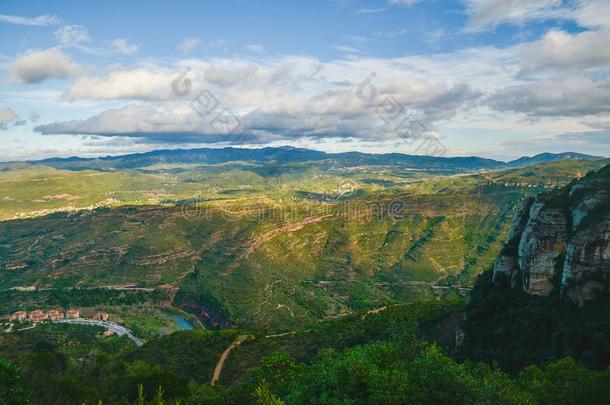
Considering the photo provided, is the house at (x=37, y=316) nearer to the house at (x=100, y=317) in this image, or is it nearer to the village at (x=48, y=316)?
the village at (x=48, y=316)

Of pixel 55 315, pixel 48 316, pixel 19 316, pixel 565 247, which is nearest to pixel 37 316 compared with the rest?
pixel 48 316

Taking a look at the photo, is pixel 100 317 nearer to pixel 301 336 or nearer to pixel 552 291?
pixel 301 336

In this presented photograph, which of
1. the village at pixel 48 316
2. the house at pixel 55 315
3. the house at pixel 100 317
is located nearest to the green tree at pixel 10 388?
the village at pixel 48 316

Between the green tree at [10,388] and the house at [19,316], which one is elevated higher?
the green tree at [10,388]

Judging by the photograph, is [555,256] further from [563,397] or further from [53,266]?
[53,266]

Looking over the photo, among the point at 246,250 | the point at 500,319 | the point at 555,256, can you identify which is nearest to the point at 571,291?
the point at 555,256

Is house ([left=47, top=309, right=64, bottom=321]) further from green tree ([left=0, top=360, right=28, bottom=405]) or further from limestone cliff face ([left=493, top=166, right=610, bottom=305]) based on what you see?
limestone cliff face ([left=493, top=166, right=610, bottom=305])
